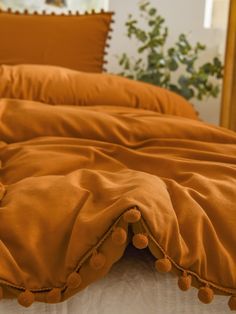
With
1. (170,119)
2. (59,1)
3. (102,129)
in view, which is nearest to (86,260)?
(102,129)

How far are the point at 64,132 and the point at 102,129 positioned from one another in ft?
0.35

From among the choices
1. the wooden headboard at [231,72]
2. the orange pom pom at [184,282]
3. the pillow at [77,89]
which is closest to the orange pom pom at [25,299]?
the orange pom pom at [184,282]

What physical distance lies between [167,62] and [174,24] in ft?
1.12

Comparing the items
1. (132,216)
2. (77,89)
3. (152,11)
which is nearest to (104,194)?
(132,216)

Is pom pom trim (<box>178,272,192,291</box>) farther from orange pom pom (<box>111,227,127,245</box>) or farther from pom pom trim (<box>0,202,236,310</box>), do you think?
orange pom pom (<box>111,227,127,245</box>)

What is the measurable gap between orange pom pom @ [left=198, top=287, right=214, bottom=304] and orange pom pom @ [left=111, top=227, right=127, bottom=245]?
151 millimetres

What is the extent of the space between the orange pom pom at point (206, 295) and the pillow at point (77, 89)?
1029mm

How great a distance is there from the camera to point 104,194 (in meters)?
0.86

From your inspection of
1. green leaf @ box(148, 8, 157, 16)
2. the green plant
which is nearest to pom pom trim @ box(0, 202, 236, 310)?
the green plant

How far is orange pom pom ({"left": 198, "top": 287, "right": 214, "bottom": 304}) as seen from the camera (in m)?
0.75

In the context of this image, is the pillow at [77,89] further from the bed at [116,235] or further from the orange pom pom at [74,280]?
the orange pom pom at [74,280]

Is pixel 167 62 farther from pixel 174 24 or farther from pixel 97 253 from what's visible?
pixel 97 253

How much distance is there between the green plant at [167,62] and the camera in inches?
102

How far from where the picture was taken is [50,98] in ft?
5.44
